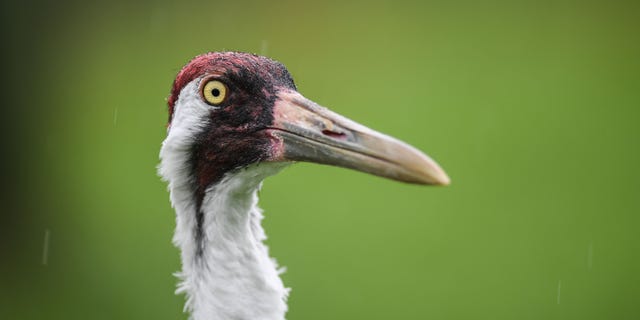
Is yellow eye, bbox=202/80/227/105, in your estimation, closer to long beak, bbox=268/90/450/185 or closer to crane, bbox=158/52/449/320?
crane, bbox=158/52/449/320

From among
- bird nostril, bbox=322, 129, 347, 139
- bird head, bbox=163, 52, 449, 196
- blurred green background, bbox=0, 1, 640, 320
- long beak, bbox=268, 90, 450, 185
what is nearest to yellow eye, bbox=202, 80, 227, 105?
bird head, bbox=163, 52, 449, 196

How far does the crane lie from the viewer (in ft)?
11.4

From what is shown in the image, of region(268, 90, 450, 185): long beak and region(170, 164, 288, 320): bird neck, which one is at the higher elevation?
region(268, 90, 450, 185): long beak

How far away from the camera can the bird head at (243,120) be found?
338cm

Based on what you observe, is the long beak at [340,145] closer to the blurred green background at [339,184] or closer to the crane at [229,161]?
the crane at [229,161]

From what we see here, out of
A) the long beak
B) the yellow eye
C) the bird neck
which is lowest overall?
the bird neck

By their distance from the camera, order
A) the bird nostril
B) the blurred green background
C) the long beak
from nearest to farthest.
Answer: the long beak
the bird nostril
the blurred green background

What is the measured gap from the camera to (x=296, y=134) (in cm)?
341

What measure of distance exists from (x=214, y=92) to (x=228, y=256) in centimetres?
69

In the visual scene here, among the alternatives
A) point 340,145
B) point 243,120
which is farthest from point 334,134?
point 243,120

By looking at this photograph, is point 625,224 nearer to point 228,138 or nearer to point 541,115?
point 541,115

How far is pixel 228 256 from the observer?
358cm

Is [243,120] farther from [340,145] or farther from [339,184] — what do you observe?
[339,184]

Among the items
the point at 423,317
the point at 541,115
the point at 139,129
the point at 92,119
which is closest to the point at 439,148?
the point at 541,115
